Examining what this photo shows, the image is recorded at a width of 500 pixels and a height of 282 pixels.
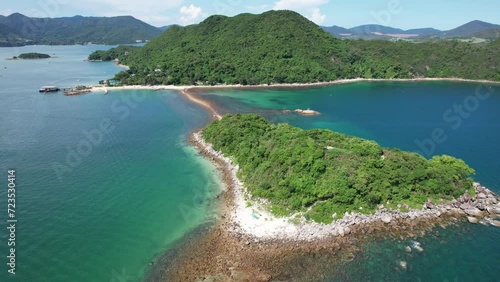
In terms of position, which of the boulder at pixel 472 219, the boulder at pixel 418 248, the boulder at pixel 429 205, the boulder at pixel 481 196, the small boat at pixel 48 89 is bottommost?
the boulder at pixel 418 248

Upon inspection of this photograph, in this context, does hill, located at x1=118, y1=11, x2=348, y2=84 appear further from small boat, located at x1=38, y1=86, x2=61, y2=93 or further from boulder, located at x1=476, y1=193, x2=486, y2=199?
boulder, located at x1=476, y1=193, x2=486, y2=199

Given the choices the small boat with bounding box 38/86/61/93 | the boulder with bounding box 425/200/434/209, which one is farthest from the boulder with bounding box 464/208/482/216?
the small boat with bounding box 38/86/61/93

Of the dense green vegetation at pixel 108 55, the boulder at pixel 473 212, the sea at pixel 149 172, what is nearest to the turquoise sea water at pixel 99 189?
the sea at pixel 149 172

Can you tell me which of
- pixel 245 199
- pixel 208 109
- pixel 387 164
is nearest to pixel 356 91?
pixel 208 109

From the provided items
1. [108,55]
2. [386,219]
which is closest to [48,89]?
[108,55]

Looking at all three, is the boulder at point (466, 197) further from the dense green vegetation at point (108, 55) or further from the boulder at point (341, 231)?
the dense green vegetation at point (108, 55)
